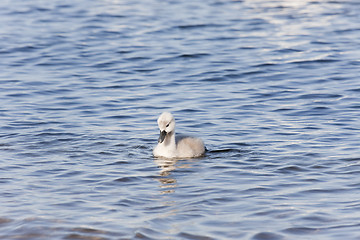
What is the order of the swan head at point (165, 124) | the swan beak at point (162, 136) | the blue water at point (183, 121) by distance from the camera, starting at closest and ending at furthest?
the blue water at point (183, 121) → the swan beak at point (162, 136) → the swan head at point (165, 124)

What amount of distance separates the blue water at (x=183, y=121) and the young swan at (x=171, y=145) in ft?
0.74

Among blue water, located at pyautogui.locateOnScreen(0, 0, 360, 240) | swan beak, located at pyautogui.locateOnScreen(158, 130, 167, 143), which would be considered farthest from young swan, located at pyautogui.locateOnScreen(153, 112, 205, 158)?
blue water, located at pyautogui.locateOnScreen(0, 0, 360, 240)

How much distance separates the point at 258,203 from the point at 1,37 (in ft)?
48.0

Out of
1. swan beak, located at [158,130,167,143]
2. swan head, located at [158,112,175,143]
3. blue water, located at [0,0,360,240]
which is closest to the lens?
blue water, located at [0,0,360,240]

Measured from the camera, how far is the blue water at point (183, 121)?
836 centimetres

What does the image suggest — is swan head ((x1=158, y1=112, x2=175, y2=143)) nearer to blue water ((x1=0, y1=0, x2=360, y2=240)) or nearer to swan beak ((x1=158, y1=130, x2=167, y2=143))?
swan beak ((x1=158, y1=130, x2=167, y2=143))

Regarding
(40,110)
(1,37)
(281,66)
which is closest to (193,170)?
(40,110)

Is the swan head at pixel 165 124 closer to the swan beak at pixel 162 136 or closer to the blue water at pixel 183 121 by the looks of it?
the swan beak at pixel 162 136

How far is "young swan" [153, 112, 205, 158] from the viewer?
1120 centimetres

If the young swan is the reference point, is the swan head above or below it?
A: above

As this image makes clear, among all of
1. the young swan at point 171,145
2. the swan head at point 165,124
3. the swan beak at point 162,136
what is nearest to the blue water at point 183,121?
the young swan at point 171,145

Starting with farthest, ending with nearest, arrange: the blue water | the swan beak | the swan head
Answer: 1. the swan head
2. the swan beak
3. the blue water

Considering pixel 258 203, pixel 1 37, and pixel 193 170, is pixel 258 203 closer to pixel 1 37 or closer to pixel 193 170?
pixel 193 170

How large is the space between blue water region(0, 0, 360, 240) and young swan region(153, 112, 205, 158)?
0.23 meters
